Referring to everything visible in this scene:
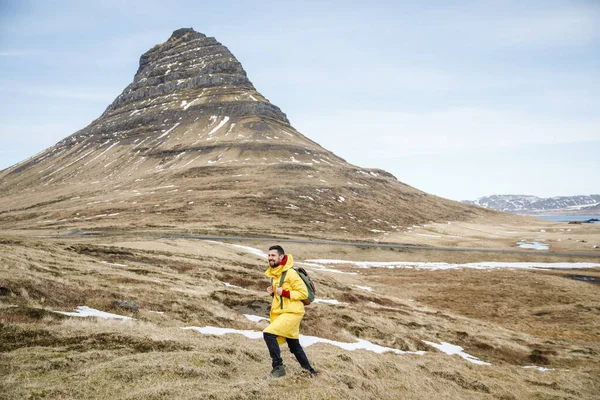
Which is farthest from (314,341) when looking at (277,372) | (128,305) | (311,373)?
(128,305)

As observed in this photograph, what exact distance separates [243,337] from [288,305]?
851 cm

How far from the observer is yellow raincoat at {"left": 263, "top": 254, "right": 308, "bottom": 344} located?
965cm

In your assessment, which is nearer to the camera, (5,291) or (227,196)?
(5,291)

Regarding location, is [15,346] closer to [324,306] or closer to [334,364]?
[334,364]

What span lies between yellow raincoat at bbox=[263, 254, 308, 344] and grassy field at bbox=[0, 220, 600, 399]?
131 centimetres

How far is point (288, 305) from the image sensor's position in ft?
32.2

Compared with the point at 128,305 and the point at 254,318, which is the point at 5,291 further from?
the point at 254,318

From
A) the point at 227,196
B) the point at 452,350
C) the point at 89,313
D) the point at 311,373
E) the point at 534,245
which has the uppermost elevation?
the point at 227,196

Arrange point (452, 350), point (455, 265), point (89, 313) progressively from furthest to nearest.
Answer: point (455, 265), point (452, 350), point (89, 313)

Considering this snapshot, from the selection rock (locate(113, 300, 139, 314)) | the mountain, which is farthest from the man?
the mountain

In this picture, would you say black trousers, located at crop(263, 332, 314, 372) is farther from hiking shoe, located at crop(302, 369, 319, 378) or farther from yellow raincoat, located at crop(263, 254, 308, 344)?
yellow raincoat, located at crop(263, 254, 308, 344)

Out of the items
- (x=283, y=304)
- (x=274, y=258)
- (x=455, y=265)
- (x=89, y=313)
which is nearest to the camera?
(x=274, y=258)

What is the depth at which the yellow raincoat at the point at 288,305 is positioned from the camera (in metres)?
9.65

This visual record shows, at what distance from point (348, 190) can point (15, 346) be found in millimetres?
143189
